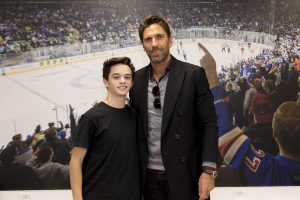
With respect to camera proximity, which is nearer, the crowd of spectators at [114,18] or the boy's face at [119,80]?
the boy's face at [119,80]

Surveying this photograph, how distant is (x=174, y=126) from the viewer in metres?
1.68

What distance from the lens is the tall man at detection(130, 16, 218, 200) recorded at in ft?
5.55

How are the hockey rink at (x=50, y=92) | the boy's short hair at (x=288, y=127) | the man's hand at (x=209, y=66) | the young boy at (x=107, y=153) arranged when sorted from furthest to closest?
the hockey rink at (x=50, y=92), the man's hand at (x=209, y=66), the boy's short hair at (x=288, y=127), the young boy at (x=107, y=153)

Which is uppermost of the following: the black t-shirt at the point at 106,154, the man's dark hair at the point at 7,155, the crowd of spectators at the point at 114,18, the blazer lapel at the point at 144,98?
the crowd of spectators at the point at 114,18

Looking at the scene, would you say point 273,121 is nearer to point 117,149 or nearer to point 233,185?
point 233,185

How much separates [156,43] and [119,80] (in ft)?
0.93

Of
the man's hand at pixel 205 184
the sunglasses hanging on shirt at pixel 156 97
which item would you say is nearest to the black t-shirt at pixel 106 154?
the sunglasses hanging on shirt at pixel 156 97

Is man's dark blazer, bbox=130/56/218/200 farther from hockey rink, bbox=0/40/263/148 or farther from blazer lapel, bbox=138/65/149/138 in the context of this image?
hockey rink, bbox=0/40/263/148

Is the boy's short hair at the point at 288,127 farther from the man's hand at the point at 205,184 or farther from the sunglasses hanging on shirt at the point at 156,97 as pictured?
the sunglasses hanging on shirt at the point at 156,97

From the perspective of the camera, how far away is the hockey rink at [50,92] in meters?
3.50

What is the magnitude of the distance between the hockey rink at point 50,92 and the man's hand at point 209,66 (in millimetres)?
192

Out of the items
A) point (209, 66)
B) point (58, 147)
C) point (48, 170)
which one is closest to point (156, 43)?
point (209, 66)

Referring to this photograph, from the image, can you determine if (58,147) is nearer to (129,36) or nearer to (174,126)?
(129,36)

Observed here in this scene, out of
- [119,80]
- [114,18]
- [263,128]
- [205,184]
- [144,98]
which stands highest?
[114,18]
